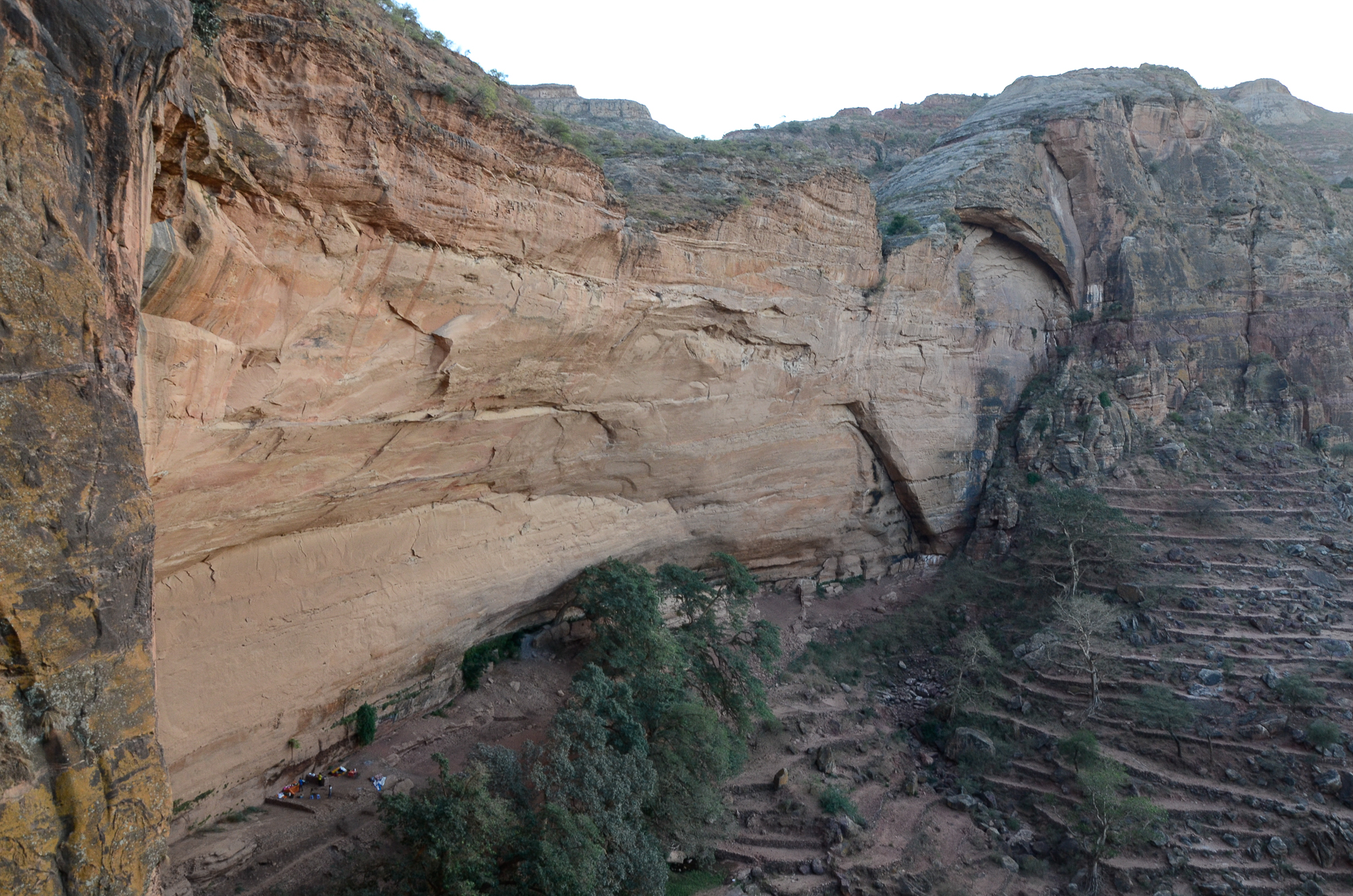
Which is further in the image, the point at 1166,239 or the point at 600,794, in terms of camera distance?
the point at 1166,239

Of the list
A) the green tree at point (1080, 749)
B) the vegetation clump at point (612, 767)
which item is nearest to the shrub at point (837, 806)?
the vegetation clump at point (612, 767)

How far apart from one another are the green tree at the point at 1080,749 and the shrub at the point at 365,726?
12.3 metres

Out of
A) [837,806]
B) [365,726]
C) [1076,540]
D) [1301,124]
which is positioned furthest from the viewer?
[1301,124]

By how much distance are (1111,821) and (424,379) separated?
1303cm

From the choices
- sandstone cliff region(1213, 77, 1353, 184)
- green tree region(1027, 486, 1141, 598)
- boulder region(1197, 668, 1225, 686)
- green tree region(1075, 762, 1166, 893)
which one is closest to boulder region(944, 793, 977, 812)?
green tree region(1075, 762, 1166, 893)

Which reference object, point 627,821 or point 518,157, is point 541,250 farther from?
point 627,821

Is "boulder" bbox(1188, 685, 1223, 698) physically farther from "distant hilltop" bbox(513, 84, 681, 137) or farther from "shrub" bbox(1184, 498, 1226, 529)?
"distant hilltop" bbox(513, 84, 681, 137)

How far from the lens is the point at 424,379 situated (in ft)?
32.1

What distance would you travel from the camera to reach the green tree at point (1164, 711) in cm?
1383

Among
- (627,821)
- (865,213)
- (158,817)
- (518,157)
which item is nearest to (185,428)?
(158,817)

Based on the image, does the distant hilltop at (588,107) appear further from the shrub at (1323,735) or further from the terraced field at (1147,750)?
the shrub at (1323,735)

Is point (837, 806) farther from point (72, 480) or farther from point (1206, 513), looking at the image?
point (1206, 513)

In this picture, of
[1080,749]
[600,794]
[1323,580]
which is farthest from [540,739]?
[1323,580]

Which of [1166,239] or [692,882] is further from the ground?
[1166,239]
